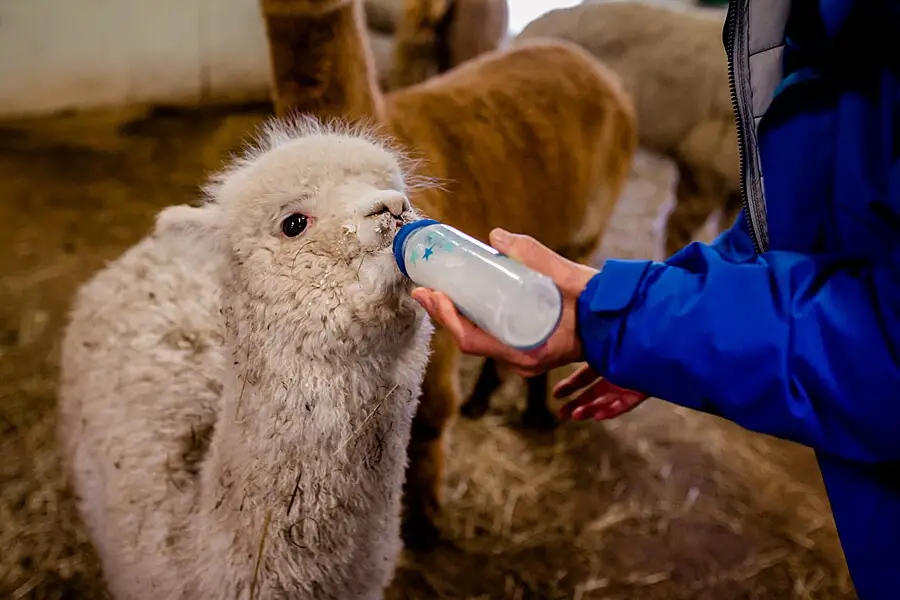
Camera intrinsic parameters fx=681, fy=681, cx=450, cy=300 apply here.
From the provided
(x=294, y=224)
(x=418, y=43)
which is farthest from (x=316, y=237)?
(x=418, y=43)

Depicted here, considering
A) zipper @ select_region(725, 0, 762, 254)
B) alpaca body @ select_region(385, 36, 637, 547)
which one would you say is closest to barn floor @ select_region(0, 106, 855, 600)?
alpaca body @ select_region(385, 36, 637, 547)

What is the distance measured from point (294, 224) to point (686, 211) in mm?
2126

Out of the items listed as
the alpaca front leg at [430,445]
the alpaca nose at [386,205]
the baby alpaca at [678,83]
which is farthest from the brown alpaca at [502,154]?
the alpaca nose at [386,205]

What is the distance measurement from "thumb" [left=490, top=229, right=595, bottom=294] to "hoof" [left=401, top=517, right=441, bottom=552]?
123cm

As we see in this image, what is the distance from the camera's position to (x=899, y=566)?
0.73m

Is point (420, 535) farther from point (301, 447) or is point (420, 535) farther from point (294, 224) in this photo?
point (294, 224)

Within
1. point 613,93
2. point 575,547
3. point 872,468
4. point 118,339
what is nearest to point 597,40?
point 613,93

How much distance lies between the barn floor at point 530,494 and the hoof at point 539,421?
3 centimetres

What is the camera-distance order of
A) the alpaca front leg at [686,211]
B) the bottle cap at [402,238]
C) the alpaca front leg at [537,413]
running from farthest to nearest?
the alpaca front leg at [686,211] < the alpaca front leg at [537,413] < the bottle cap at [402,238]

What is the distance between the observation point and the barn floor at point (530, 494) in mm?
1669

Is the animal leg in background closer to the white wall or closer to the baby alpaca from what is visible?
the baby alpaca

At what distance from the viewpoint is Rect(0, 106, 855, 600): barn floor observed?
1.67 meters

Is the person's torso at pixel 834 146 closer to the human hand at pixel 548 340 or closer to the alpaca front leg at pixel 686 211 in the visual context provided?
the human hand at pixel 548 340

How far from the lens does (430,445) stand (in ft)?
5.44
